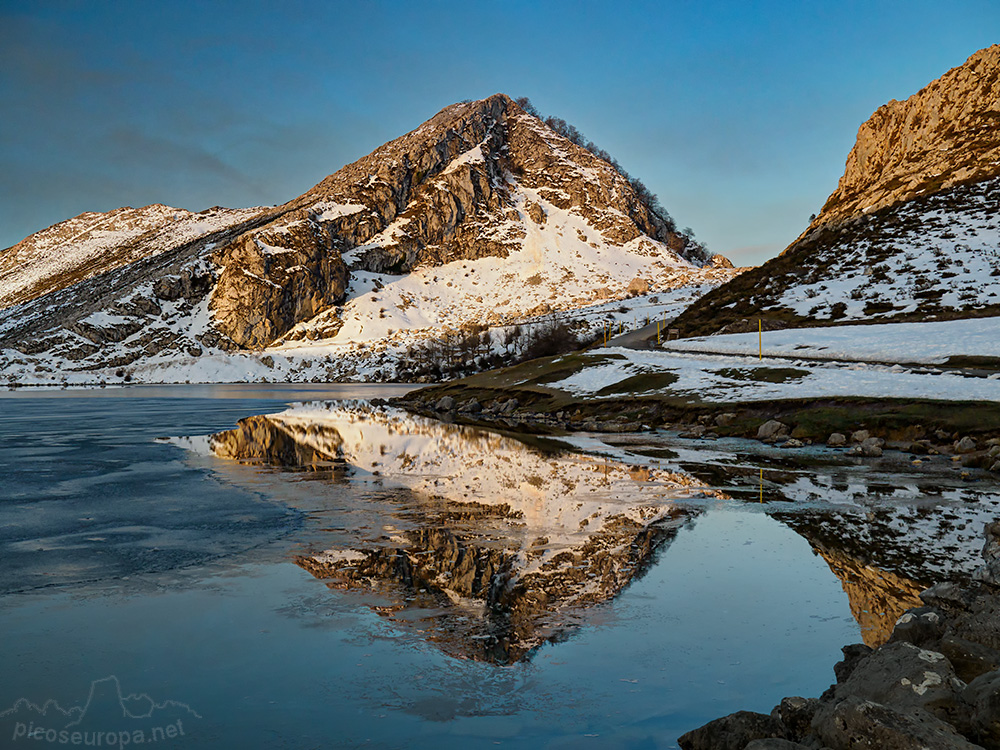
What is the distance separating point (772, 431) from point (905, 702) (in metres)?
23.5

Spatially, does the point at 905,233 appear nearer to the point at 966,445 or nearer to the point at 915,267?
the point at 915,267

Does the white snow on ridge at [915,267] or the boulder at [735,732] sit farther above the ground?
the white snow on ridge at [915,267]

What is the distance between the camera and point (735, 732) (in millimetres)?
4809

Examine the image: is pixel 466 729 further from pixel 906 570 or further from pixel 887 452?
pixel 887 452

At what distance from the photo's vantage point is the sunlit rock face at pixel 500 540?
7961mm

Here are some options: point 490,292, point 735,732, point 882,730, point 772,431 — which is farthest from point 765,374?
point 490,292

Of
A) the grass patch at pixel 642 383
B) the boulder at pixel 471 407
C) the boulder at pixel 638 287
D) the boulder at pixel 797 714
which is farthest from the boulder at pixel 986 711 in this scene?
the boulder at pixel 638 287

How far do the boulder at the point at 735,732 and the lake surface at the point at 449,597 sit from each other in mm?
348

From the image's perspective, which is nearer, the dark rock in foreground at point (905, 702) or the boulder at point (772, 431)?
the dark rock in foreground at point (905, 702)

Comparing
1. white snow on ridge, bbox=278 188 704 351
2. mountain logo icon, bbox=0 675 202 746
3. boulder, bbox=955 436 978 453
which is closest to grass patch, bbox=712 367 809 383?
boulder, bbox=955 436 978 453

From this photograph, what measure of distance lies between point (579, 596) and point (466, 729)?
3.44 meters

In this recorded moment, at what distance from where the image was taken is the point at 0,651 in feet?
23.0

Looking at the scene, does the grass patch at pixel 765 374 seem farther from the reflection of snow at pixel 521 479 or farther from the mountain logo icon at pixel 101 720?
the mountain logo icon at pixel 101 720

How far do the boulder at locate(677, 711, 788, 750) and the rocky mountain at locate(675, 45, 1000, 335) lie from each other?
4972 centimetres
